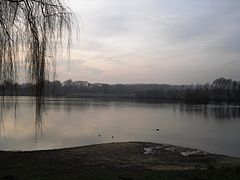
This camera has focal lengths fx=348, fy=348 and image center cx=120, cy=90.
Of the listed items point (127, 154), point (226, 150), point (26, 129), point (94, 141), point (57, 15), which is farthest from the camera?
point (26, 129)

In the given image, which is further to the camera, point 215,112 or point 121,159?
point 215,112

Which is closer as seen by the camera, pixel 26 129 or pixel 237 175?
pixel 237 175

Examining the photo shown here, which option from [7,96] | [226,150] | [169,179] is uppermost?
[7,96]

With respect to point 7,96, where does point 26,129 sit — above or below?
below

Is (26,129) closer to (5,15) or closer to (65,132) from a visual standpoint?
(65,132)

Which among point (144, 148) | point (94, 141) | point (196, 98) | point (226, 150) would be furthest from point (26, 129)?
point (196, 98)

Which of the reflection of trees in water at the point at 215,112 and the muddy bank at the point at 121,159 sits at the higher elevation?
the muddy bank at the point at 121,159

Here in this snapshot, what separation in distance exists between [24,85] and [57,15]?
3.71 feet

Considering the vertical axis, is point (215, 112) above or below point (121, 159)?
below

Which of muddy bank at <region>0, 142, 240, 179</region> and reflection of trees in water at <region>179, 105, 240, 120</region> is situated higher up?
muddy bank at <region>0, 142, 240, 179</region>

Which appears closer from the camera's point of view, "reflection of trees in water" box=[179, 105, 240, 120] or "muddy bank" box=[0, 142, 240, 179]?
"muddy bank" box=[0, 142, 240, 179]

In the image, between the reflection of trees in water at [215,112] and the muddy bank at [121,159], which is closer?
the muddy bank at [121,159]

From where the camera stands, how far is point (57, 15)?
16.8ft

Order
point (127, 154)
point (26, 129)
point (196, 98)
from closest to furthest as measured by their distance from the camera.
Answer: point (127, 154), point (26, 129), point (196, 98)
